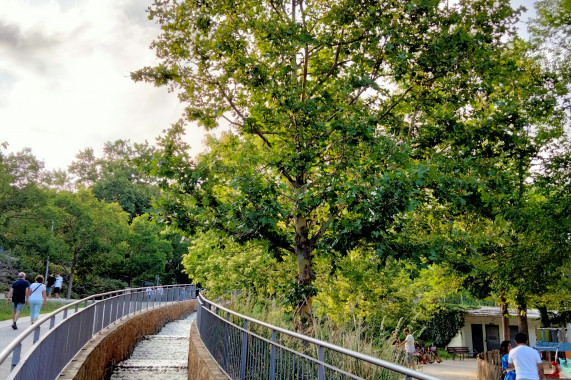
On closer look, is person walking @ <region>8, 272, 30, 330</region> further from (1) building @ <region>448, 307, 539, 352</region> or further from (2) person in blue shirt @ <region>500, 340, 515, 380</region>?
(1) building @ <region>448, 307, 539, 352</region>

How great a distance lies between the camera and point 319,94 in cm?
1173

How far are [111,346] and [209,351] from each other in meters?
4.02

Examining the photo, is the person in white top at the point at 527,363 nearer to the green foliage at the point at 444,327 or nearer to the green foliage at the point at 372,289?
the green foliage at the point at 372,289

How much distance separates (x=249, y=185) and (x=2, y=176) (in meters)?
30.7

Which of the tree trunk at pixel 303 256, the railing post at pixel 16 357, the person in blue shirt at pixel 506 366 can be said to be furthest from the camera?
the tree trunk at pixel 303 256

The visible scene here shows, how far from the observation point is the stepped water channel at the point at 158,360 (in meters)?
12.6

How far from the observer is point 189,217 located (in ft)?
35.6

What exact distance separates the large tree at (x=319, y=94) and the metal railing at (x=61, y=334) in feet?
9.67

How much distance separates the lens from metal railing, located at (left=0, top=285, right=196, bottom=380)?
15.8 feet

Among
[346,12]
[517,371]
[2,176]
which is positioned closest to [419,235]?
[517,371]

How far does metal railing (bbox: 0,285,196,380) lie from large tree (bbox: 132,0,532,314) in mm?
2948

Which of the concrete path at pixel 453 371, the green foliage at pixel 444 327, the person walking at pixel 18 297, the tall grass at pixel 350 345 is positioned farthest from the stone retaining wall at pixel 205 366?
the green foliage at pixel 444 327

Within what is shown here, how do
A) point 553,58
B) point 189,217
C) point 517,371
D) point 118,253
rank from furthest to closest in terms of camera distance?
point 118,253
point 553,58
point 189,217
point 517,371

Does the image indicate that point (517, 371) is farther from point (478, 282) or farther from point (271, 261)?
point (271, 261)
